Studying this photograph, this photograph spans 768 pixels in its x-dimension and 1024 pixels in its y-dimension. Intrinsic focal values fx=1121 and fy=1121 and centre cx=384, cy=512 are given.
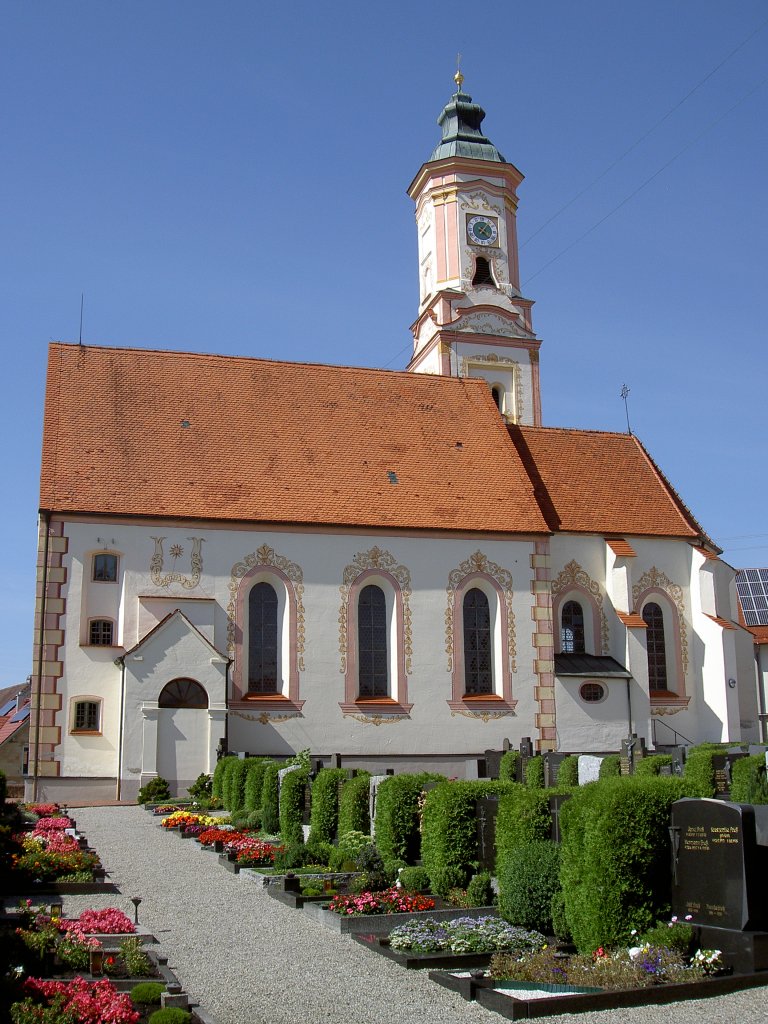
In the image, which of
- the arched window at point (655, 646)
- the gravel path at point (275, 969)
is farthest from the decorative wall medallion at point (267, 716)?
the gravel path at point (275, 969)

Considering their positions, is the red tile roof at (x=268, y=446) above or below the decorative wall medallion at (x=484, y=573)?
above

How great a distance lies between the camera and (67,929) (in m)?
11.6

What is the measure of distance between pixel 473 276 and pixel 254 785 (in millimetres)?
26070

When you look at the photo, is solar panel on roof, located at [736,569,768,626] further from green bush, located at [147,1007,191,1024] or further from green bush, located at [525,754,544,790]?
green bush, located at [147,1007,191,1024]

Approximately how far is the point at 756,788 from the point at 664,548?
1789cm

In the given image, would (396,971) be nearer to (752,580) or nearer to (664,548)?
(664,548)

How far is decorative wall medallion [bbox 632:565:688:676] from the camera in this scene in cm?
3534

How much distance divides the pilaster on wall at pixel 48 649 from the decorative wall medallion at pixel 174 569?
232 cm

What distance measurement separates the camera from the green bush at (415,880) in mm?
15304

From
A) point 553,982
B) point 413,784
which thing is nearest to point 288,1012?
point 553,982

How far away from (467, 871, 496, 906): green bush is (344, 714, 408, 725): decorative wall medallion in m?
16.7

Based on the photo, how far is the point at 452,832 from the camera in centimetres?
1557

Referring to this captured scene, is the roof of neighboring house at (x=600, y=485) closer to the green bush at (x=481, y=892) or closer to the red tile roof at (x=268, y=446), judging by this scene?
the red tile roof at (x=268, y=446)

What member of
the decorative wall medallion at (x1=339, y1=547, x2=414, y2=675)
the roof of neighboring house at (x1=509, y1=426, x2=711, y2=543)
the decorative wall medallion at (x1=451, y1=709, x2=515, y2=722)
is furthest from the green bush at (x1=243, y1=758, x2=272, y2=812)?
the roof of neighboring house at (x1=509, y1=426, x2=711, y2=543)
